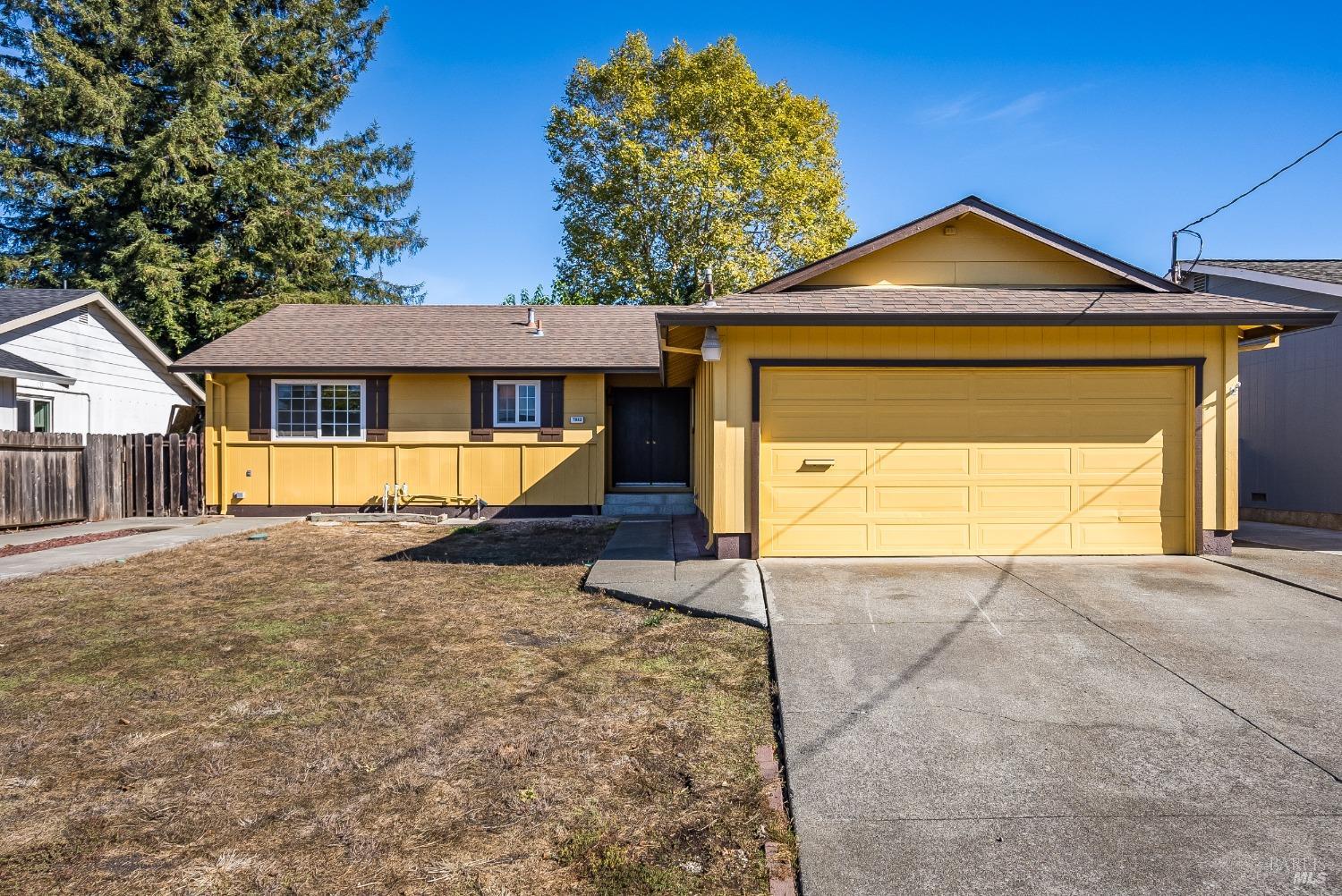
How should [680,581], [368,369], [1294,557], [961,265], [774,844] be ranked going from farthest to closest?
[368,369], [961,265], [1294,557], [680,581], [774,844]

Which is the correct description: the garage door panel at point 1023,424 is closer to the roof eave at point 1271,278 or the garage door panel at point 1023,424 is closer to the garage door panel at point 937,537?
the garage door panel at point 937,537

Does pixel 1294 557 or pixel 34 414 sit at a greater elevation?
pixel 34 414

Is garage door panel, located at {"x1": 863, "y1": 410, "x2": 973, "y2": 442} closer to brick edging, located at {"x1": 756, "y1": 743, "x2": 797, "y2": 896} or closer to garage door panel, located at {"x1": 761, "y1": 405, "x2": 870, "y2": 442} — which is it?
garage door panel, located at {"x1": 761, "y1": 405, "x2": 870, "y2": 442}

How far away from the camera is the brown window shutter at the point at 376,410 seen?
13.6 m

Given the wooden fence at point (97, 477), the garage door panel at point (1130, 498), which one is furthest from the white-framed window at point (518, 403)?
the garage door panel at point (1130, 498)

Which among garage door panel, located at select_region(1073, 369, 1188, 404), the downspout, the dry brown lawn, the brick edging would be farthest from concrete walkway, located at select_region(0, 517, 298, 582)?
garage door panel, located at select_region(1073, 369, 1188, 404)

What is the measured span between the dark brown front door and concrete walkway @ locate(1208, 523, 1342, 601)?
345 inches

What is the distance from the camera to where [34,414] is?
45.9 feet

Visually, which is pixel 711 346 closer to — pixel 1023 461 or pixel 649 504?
pixel 1023 461

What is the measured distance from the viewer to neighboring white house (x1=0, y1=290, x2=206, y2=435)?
528 inches

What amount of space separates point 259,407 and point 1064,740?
44.8 ft

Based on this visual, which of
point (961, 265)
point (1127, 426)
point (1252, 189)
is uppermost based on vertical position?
point (1252, 189)

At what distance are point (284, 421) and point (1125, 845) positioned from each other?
1398 centimetres

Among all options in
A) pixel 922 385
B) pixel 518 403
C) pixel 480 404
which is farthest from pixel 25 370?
pixel 922 385
